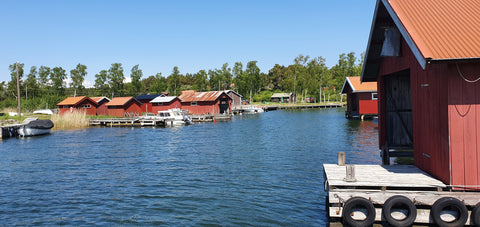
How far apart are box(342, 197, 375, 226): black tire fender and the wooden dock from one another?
1.5 inches

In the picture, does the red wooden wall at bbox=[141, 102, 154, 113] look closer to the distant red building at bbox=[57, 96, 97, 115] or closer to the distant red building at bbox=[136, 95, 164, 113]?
the distant red building at bbox=[136, 95, 164, 113]

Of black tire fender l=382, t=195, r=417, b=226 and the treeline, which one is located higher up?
the treeline

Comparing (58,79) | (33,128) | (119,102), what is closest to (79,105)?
(119,102)

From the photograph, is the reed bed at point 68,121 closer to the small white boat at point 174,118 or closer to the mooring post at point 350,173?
the small white boat at point 174,118

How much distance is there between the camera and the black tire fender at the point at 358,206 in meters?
9.39

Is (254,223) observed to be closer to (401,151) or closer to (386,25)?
(401,151)

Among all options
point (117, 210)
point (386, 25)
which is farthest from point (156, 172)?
point (386, 25)

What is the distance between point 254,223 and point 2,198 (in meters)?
11.6

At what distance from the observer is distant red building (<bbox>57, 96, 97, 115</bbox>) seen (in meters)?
71.1

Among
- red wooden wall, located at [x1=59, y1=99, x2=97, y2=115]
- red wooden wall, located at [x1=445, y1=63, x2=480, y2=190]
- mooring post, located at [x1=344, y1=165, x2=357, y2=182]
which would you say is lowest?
mooring post, located at [x1=344, y1=165, x2=357, y2=182]

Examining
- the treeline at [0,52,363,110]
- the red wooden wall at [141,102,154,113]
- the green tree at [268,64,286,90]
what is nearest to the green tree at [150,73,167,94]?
the treeline at [0,52,363,110]

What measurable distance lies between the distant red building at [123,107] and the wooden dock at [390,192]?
67.8 meters

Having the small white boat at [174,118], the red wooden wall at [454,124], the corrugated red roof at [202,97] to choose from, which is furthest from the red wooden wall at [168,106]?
the red wooden wall at [454,124]

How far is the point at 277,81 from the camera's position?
157 metres
